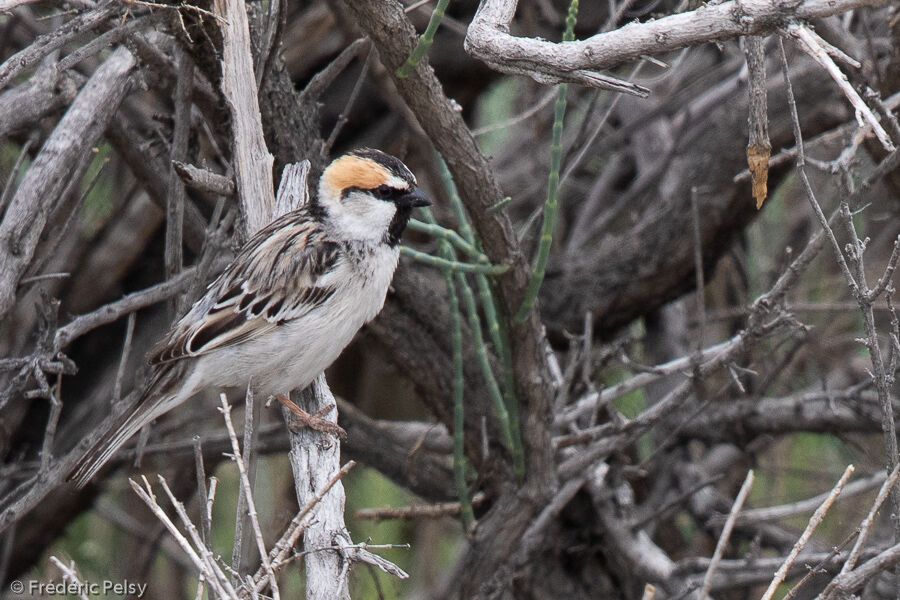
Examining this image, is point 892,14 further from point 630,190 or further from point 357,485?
point 357,485

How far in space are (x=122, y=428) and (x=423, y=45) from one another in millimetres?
1469

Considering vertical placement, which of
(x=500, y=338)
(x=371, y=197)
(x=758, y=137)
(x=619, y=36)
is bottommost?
(x=500, y=338)

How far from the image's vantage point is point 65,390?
4750mm

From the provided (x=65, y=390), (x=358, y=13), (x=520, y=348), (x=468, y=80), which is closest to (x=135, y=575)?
(x=65, y=390)

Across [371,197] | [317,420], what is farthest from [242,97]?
[317,420]

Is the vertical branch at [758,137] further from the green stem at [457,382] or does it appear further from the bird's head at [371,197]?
the green stem at [457,382]

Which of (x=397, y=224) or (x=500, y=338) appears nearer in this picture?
(x=397, y=224)

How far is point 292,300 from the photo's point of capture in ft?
10.2

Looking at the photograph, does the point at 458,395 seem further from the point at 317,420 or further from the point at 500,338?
the point at 317,420

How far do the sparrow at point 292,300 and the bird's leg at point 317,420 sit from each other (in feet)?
0.44

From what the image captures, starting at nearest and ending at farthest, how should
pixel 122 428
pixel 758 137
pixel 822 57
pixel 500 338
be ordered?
pixel 822 57 < pixel 758 137 < pixel 122 428 < pixel 500 338

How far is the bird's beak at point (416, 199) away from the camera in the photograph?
10.4 ft

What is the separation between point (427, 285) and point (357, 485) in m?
2.15

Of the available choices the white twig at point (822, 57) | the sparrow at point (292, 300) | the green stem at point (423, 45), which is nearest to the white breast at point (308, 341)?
the sparrow at point (292, 300)
